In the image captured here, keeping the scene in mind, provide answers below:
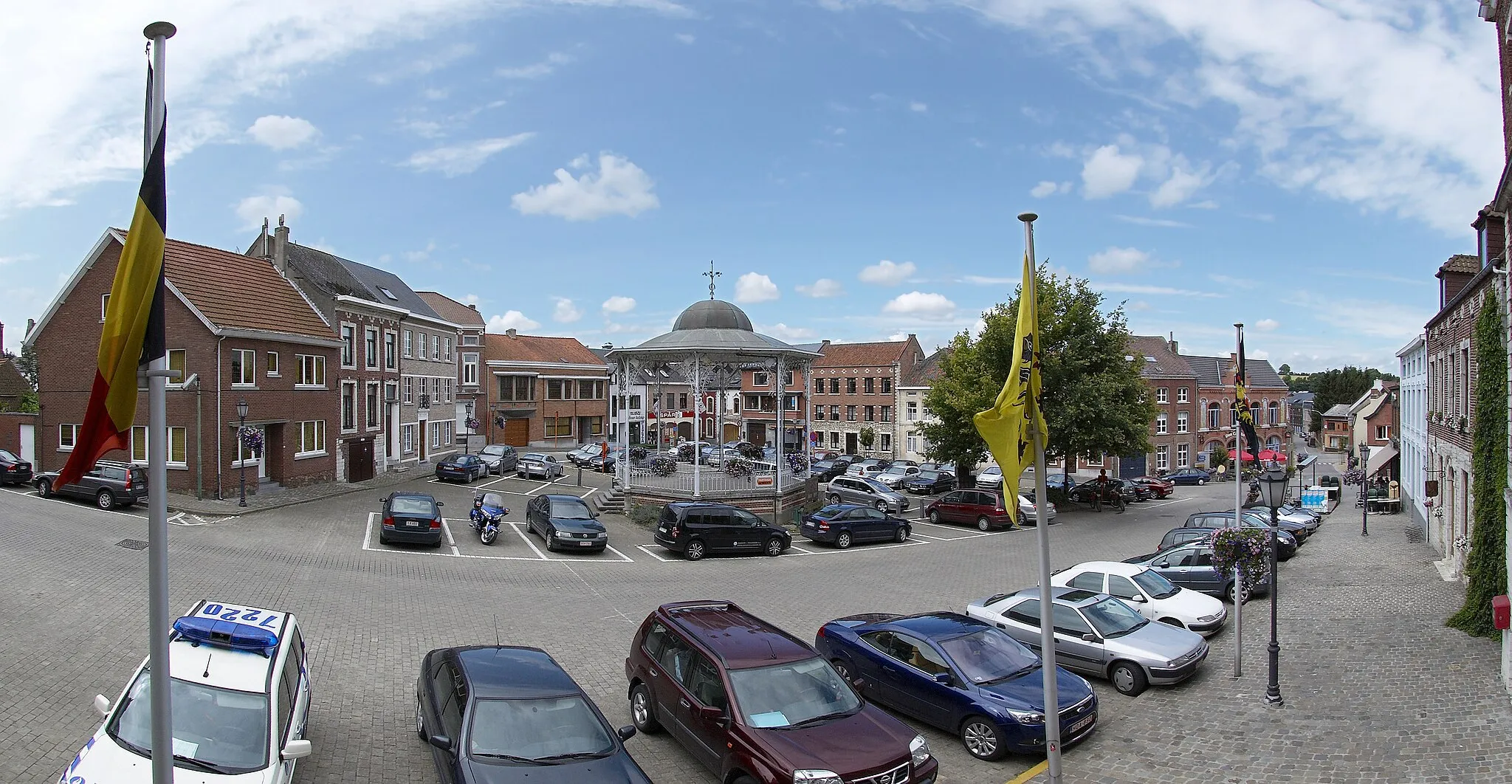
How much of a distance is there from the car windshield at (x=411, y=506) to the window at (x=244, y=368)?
931cm

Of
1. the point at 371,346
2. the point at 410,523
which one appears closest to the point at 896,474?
the point at 371,346

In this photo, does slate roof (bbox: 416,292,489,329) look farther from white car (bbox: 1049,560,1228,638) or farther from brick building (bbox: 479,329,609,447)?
white car (bbox: 1049,560,1228,638)

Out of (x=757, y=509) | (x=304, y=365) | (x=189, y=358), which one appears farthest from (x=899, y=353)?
(x=189, y=358)

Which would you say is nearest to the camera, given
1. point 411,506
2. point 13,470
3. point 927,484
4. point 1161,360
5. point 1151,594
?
point 1151,594

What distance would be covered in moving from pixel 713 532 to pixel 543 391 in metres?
42.4

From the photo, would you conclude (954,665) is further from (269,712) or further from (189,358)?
(189,358)

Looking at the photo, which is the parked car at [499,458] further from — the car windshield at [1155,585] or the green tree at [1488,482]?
the green tree at [1488,482]

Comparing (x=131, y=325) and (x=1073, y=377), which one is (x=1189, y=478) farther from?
(x=131, y=325)

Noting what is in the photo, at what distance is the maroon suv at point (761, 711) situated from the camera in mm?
7816

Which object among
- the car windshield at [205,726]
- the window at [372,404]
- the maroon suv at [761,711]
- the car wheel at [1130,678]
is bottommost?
the car wheel at [1130,678]

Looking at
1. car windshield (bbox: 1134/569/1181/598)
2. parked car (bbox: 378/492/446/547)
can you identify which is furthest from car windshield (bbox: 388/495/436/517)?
car windshield (bbox: 1134/569/1181/598)

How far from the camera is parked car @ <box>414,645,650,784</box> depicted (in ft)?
23.3

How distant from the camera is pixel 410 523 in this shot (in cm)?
2231

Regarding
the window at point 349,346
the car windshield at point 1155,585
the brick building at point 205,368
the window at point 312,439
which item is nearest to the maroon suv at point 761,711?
the car windshield at point 1155,585
